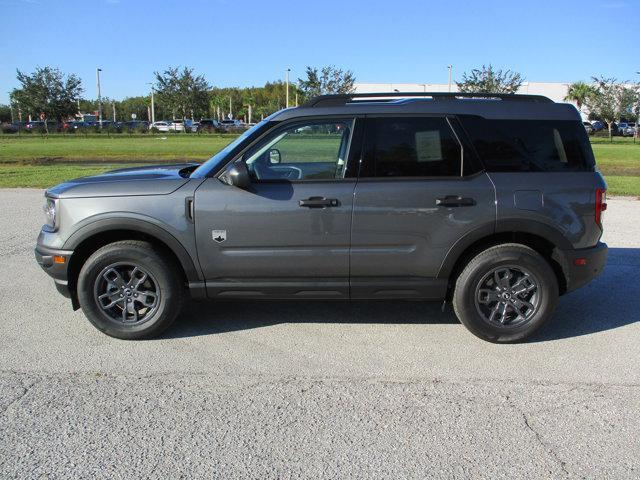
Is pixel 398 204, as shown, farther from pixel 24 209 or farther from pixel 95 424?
pixel 24 209

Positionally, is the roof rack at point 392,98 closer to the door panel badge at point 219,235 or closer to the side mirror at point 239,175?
the side mirror at point 239,175

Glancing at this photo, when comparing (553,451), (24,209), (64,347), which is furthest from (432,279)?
(24,209)

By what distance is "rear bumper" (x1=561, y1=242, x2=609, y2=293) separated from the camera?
450cm

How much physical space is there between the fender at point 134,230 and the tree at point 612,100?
52922mm

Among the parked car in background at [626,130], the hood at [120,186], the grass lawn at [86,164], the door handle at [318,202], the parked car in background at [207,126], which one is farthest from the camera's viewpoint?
the parked car in background at [207,126]

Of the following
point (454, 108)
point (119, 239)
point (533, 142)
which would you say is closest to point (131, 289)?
point (119, 239)

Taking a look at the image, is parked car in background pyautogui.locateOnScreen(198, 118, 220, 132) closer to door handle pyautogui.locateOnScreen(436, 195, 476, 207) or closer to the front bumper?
the front bumper

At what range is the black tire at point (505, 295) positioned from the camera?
14.6 feet

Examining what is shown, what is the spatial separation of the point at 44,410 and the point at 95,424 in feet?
1.31

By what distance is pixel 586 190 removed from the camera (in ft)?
14.6

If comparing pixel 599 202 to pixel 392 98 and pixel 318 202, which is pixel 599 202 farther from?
pixel 318 202

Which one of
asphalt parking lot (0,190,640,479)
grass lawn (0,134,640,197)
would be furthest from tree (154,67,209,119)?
asphalt parking lot (0,190,640,479)

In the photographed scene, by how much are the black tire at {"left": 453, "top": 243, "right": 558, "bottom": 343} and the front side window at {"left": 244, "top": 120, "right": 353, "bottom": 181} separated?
1.33 metres

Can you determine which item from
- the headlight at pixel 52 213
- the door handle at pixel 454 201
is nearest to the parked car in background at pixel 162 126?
the headlight at pixel 52 213
